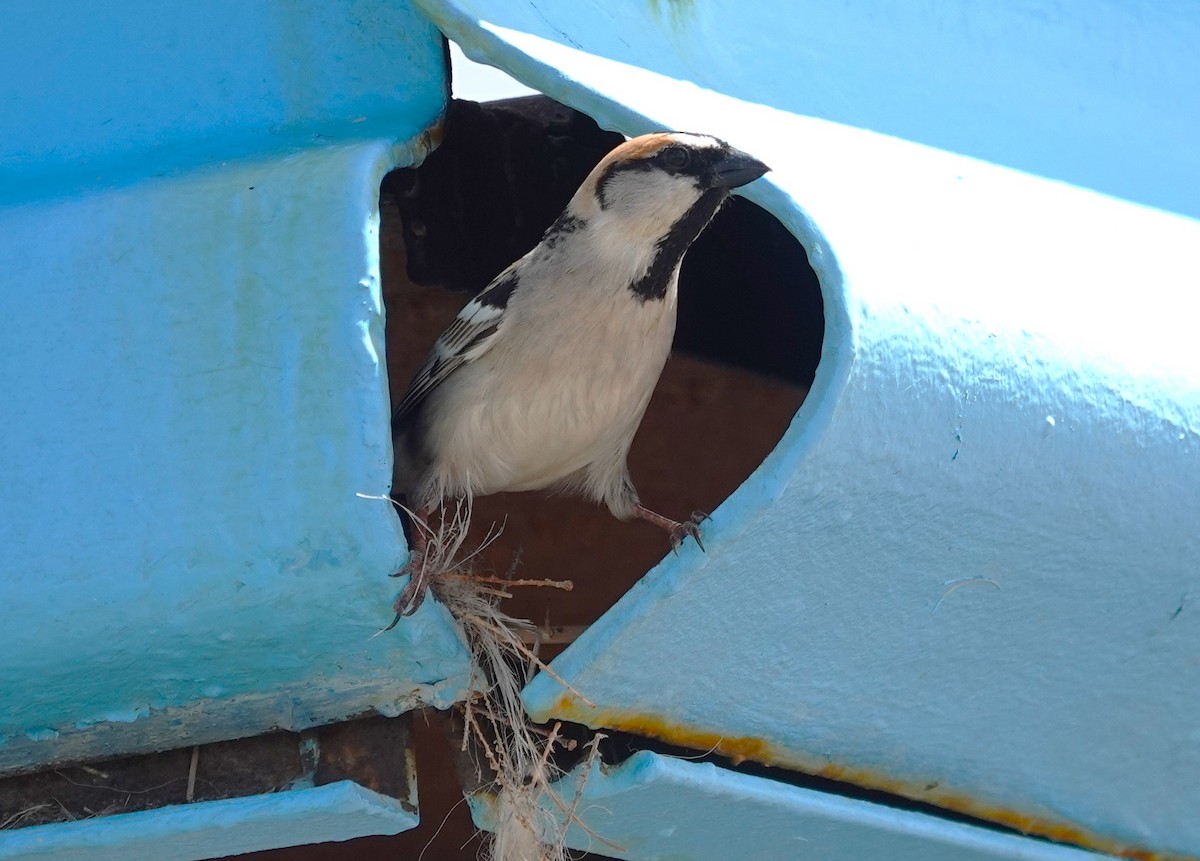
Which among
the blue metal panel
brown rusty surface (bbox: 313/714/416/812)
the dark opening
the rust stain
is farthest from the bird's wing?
the rust stain

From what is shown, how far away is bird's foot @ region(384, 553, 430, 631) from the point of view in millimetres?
2223

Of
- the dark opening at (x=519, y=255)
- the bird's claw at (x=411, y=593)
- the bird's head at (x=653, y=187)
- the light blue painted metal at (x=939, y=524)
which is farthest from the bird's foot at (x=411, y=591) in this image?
the dark opening at (x=519, y=255)

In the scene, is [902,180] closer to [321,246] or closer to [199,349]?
[321,246]

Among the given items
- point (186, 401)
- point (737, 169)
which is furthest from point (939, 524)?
point (186, 401)

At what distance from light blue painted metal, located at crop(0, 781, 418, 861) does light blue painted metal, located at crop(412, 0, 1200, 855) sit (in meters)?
0.33

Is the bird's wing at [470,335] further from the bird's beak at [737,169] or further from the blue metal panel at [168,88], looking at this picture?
the bird's beak at [737,169]

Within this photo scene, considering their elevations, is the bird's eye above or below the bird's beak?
below

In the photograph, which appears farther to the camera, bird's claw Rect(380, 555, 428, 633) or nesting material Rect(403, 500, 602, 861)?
nesting material Rect(403, 500, 602, 861)

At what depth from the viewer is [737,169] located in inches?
105

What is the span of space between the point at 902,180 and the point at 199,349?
54.5 inches

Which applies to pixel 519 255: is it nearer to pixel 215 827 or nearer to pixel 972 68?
pixel 972 68

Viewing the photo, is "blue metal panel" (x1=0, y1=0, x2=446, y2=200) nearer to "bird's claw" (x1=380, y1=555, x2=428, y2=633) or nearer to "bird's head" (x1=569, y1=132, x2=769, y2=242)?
"bird's head" (x1=569, y1=132, x2=769, y2=242)

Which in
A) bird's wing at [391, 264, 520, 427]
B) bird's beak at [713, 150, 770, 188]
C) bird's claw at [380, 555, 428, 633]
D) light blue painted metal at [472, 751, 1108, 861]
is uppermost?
bird's beak at [713, 150, 770, 188]

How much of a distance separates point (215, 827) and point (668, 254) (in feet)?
5.39
